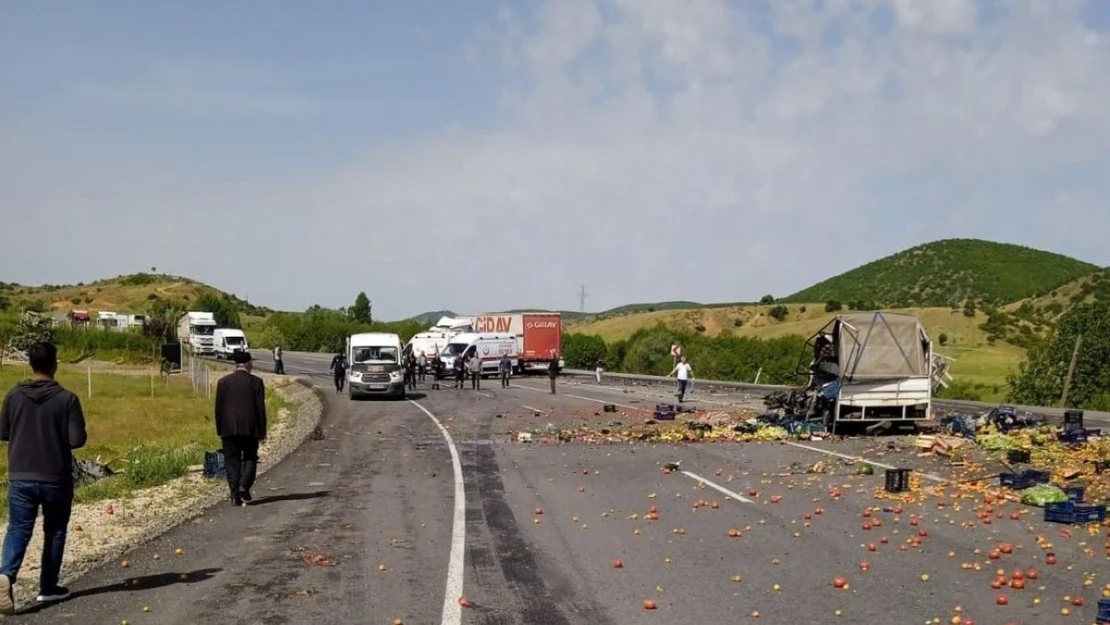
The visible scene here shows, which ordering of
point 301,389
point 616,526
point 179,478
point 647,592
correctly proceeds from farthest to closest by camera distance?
point 301,389, point 179,478, point 616,526, point 647,592

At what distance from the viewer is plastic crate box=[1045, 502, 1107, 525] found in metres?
12.2

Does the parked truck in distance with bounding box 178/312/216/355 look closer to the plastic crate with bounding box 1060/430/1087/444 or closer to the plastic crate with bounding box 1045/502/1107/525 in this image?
the plastic crate with bounding box 1060/430/1087/444

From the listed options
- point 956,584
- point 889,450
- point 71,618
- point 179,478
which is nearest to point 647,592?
point 956,584

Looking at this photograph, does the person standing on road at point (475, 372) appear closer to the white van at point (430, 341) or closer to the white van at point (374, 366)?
the white van at point (374, 366)

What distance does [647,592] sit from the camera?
8953 millimetres

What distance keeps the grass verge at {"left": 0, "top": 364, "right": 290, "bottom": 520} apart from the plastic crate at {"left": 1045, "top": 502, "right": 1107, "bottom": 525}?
41.7 feet

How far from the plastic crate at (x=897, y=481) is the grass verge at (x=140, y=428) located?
11211 millimetres

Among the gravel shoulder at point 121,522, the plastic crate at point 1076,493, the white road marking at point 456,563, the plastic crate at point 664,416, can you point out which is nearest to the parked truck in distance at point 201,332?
the plastic crate at point 664,416

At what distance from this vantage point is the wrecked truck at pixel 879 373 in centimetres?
2475

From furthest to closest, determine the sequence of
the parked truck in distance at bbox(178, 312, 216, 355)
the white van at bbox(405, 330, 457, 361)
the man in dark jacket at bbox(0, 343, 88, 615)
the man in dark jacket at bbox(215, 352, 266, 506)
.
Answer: the parked truck in distance at bbox(178, 312, 216, 355) → the white van at bbox(405, 330, 457, 361) → the man in dark jacket at bbox(215, 352, 266, 506) → the man in dark jacket at bbox(0, 343, 88, 615)

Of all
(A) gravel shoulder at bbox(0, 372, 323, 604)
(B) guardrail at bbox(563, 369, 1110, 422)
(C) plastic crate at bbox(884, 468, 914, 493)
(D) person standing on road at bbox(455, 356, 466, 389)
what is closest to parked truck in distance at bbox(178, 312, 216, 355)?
(B) guardrail at bbox(563, 369, 1110, 422)

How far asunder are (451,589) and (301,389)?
138ft

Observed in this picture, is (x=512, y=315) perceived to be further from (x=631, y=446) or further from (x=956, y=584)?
(x=956, y=584)

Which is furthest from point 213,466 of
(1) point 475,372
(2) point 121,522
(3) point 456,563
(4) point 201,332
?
(4) point 201,332
